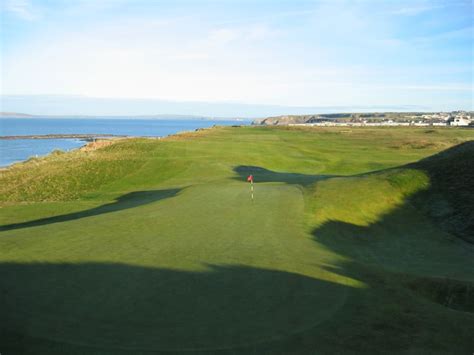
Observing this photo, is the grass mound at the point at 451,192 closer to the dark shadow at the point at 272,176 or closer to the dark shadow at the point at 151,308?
the dark shadow at the point at 272,176

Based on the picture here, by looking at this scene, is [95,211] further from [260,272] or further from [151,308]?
[151,308]

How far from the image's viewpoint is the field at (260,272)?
8.50 meters

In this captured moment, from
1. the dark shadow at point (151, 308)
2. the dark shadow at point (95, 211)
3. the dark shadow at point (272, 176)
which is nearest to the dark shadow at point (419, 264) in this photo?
the dark shadow at point (151, 308)

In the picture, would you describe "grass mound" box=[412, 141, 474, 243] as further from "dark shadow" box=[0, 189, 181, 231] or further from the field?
"dark shadow" box=[0, 189, 181, 231]

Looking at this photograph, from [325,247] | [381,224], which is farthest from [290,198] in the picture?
[325,247]

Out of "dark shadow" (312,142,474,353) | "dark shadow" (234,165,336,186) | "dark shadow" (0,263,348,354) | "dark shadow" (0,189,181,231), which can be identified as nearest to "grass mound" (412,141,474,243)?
"dark shadow" (312,142,474,353)

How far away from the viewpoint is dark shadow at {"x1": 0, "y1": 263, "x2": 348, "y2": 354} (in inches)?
323

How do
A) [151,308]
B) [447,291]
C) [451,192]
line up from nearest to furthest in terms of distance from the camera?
1. [151,308]
2. [447,291]
3. [451,192]

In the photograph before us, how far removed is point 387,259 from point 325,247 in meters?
2.25

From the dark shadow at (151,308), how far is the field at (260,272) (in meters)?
0.04

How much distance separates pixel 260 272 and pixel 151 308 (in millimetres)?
3355

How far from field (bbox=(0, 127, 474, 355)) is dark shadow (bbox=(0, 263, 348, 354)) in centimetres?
4

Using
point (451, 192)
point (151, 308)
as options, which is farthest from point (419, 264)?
point (451, 192)

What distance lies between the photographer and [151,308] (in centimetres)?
968
